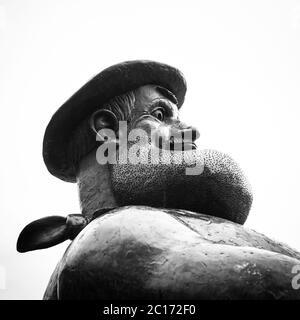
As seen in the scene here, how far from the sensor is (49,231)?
3492 mm

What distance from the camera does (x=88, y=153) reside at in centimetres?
373

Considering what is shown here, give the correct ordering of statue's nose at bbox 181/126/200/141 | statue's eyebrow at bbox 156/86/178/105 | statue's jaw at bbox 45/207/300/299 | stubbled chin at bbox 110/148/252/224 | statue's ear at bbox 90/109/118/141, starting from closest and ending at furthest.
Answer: statue's jaw at bbox 45/207/300/299
stubbled chin at bbox 110/148/252/224
statue's nose at bbox 181/126/200/141
statue's ear at bbox 90/109/118/141
statue's eyebrow at bbox 156/86/178/105

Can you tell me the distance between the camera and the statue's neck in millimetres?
3391

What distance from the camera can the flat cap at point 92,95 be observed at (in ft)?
12.2

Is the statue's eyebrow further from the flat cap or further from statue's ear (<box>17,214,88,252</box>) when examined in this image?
statue's ear (<box>17,214,88,252</box>)

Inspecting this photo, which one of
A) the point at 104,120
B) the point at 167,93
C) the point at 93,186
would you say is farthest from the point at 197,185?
the point at 167,93

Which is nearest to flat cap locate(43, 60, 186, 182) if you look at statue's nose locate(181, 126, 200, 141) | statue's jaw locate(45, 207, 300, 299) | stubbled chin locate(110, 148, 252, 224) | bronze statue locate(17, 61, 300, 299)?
bronze statue locate(17, 61, 300, 299)

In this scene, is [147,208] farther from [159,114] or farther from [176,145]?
[159,114]

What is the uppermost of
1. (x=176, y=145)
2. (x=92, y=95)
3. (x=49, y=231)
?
(x=92, y=95)

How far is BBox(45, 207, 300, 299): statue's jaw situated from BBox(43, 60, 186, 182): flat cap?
1.30 m

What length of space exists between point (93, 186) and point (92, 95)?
73 centimetres

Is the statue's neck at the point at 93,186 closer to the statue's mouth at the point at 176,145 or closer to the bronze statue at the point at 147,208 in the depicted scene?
the bronze statue at the point at 147,208

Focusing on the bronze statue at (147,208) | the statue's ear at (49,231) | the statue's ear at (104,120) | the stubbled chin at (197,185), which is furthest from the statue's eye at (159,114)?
the statue's ear at (49,231)
